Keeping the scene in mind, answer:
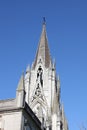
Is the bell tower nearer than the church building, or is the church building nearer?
the church building

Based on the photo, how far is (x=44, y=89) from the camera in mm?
57219

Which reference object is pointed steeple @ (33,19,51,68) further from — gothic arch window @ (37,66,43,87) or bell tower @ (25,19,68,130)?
gothic arch window @ (37,66,43,87)

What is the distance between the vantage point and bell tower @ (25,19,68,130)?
51.2 metres

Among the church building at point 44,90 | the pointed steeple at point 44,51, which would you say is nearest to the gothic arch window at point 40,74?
the church building at point 44,90

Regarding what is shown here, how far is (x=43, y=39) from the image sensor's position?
220ft

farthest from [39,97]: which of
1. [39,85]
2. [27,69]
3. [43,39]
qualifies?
[43,39]

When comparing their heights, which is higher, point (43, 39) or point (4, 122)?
point (43, 39)

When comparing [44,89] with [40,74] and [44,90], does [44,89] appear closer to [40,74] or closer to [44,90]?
[44,90]

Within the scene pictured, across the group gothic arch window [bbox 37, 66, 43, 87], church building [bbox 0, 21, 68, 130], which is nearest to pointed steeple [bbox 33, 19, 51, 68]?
church building [bbox 0, 21, 68, 130]

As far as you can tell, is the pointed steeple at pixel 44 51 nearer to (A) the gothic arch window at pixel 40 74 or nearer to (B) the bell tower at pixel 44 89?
(B) the bell tower at pixel 44 89

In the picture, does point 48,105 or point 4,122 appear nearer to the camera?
point 4,122

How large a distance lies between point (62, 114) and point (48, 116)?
8.00 feet

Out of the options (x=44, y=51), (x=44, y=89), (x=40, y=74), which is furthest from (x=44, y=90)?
(x=44, y=51)

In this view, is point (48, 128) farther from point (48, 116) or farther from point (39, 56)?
point (39, 56)
